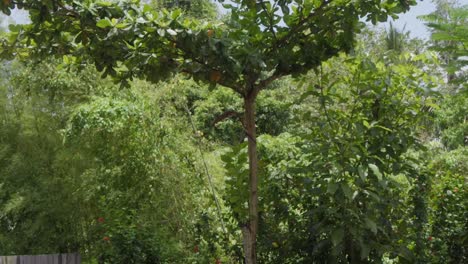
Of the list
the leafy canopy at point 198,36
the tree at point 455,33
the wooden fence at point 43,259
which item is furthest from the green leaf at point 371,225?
the wooden fence at point 43,259

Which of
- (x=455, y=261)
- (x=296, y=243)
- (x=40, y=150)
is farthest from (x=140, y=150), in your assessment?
(x=455, y=261)

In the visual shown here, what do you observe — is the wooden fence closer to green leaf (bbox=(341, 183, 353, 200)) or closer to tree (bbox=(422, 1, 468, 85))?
green leaf (bbox=(341, 183, 353, 200))

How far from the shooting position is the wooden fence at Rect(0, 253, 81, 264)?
11.6 ft

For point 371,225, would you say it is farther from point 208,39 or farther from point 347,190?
point 208,39

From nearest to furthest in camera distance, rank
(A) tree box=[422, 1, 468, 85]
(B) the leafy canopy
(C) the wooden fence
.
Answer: (B) the leafy canopy, (A) tree box=[422, 1, 468, 85], (C) the wooden fence

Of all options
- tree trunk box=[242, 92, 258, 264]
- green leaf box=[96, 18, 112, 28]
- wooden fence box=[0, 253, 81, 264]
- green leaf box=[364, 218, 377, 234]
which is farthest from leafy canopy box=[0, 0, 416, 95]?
wooden fence box=[0, 253, 81, 264]

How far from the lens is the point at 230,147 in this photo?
3.90 m

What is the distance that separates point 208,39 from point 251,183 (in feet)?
2.71

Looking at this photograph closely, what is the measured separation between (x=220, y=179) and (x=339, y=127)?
1845mm

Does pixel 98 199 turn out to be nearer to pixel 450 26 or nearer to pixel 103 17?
pixel 103 17

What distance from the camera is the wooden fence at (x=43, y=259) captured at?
11.6 ft

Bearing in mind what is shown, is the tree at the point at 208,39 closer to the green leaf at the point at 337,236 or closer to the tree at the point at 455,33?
the green leaf at the point at 337,236

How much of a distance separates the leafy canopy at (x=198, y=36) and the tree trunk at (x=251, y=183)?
12 cm

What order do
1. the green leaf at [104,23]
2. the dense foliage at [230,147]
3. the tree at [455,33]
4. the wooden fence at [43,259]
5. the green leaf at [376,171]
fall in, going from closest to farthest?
the green leaf at [104,23]
the dense foliage at [230,147]
the green leaf at [376,171]
the tree at [455,33]
the wooden fence at [43,259]
